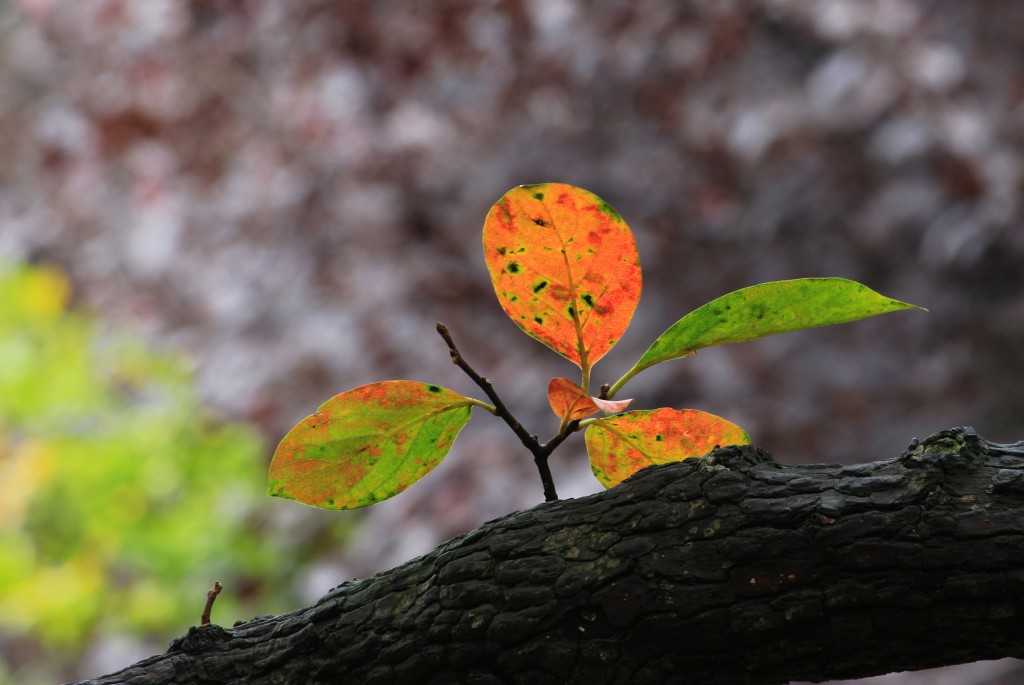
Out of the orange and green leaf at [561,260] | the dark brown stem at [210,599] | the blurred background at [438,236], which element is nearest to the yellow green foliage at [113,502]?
the blurred background at [438,236]

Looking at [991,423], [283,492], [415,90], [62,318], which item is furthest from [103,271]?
[283,492]

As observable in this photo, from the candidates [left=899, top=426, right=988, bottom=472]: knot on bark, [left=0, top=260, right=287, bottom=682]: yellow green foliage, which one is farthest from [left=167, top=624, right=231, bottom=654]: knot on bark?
[left=0, top=260, right=287, bottom=682]: yellow green foliage

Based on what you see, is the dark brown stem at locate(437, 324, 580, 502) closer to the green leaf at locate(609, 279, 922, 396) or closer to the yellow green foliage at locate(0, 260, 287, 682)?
the green leaf at locate(609, 279, 922, 396)

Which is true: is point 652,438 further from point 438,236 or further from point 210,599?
point 438,236

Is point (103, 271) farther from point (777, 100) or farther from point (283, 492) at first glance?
point (283, 492)

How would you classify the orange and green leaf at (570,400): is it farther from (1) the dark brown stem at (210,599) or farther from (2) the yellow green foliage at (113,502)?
(2) the yellow green foliage at (113,502)

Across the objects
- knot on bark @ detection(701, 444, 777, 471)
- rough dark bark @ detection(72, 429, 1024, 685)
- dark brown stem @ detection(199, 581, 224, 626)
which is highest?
dark brown stem @ detection(199, 581, 224, 626)

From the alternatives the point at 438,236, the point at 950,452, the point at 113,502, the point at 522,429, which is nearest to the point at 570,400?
the point at 522,429
